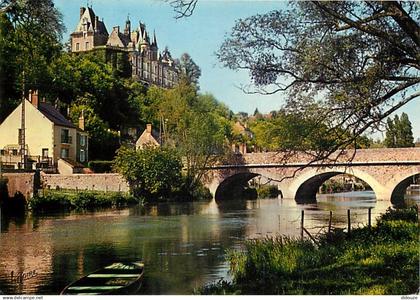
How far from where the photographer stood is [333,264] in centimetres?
440

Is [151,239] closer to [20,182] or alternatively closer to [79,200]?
[20,182]

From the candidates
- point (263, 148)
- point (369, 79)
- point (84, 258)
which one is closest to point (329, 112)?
point (369, 79)

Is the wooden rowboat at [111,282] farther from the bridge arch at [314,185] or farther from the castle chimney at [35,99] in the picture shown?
the bridge arch at [314,185]

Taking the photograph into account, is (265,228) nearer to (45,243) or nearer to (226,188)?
(226,188)

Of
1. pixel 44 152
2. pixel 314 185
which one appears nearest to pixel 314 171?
pixel 314 185

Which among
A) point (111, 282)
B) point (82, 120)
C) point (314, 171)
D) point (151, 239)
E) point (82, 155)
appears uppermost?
point (82, 120)

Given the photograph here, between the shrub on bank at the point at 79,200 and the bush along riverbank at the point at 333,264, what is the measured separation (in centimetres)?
381

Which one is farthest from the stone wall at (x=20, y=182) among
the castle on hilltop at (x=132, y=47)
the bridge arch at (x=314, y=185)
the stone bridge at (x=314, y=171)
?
the bridge arch at (x=314, y=185)

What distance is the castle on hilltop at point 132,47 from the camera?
4863 mm

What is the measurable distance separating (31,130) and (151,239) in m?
1.68

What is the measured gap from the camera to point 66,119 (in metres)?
6.43

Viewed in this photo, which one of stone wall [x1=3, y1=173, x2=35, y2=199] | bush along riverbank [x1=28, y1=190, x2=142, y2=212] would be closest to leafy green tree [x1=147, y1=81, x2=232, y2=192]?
stone wall [x1=3, y1=173, x2=35, y2=199]

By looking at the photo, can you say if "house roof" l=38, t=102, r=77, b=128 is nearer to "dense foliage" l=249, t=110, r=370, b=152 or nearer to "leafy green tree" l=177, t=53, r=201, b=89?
"leafy green tree" l=177, t=53, r=201, b=89

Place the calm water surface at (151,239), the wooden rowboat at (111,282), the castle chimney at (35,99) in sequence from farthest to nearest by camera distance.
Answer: the castle chimney at (35,99) → the calm water surface at (151,239) → the wooden rowboat at (111,282)
